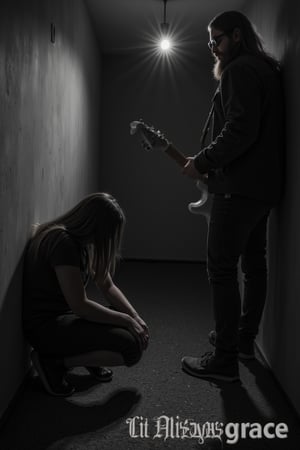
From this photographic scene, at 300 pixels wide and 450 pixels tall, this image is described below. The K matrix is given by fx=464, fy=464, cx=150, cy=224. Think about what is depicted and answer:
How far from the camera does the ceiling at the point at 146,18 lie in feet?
11.4

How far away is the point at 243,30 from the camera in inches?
73.5

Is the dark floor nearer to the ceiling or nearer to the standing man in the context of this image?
the standing man

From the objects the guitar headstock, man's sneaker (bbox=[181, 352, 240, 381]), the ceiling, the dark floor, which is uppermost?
the ceiling

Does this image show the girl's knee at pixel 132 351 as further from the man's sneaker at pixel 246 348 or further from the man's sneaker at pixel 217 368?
the man's sneaker at pixel 246 348

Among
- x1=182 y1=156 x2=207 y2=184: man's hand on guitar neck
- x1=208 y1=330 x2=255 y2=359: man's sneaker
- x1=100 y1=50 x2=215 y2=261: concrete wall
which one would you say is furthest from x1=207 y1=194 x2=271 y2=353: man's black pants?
x1=100 y1=50 x2=215 y2=261: concrete wall

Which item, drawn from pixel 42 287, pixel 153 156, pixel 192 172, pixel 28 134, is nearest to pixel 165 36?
Answer: pixel 153 156

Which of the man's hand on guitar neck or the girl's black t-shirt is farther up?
the man's hand on guitar neck

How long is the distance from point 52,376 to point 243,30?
153 cm

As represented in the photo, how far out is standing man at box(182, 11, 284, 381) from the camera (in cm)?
175

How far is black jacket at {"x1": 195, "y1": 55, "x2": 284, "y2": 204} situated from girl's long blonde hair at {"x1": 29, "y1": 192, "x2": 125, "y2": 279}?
0.43m

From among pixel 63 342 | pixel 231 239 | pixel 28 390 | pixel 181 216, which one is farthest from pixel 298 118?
pixel 181 216

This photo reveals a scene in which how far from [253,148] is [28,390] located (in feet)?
4.07

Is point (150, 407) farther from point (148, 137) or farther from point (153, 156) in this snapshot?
point (153, 156)

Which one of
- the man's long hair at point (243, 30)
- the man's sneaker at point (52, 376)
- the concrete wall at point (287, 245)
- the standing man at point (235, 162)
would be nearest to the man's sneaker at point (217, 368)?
the standing man at point (235, 162)
